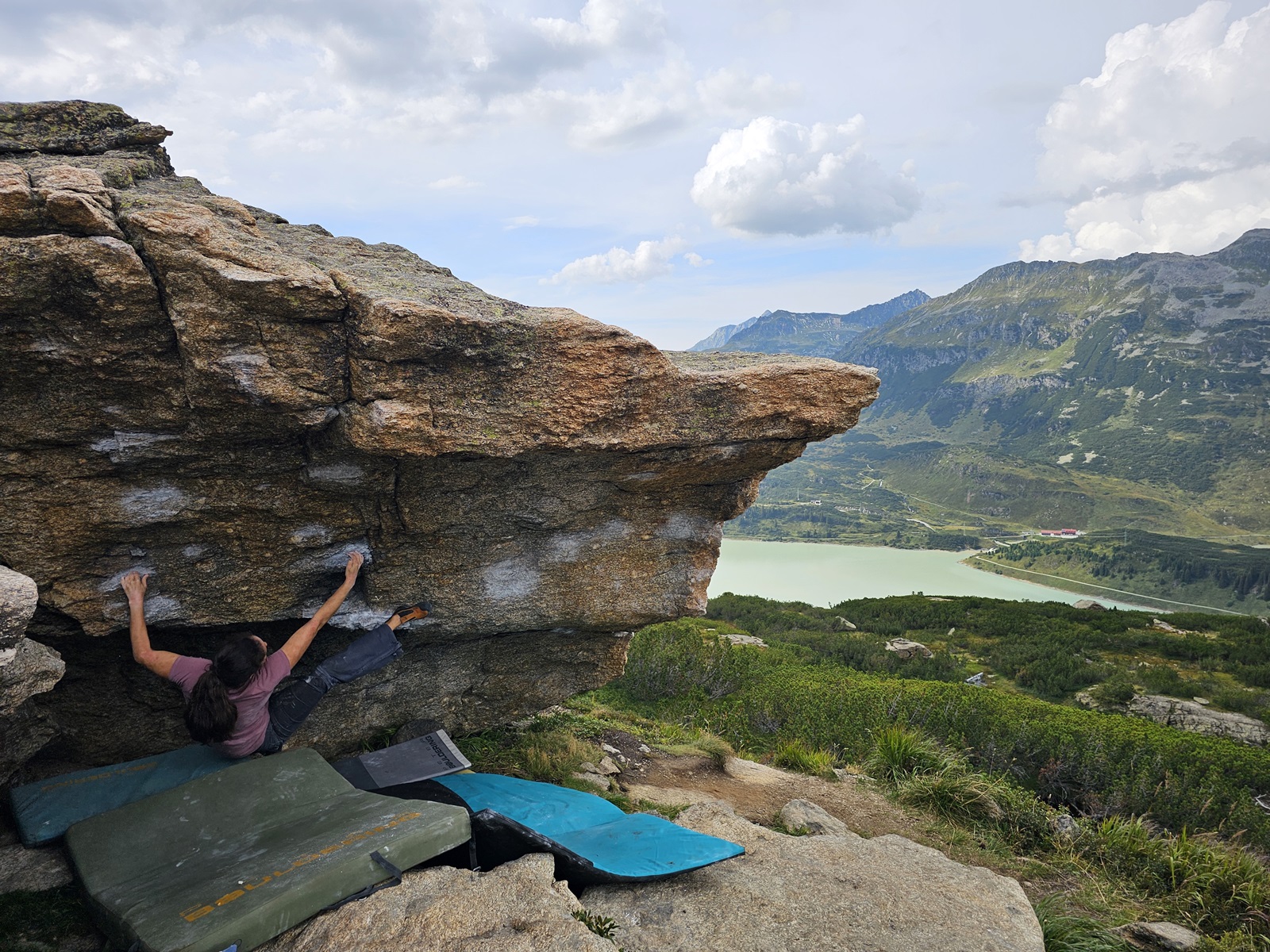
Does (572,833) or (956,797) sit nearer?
(572,833)

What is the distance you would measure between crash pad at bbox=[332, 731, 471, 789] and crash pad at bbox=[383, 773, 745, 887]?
0.32ft

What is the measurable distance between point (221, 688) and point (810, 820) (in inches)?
248

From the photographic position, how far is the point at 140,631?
18.3 ft

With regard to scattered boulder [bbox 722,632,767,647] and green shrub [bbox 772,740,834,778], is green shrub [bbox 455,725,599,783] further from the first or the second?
scattered boulder [bbox 722,632,767,647]

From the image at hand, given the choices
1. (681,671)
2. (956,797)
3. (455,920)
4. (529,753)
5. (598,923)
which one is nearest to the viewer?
(455,920)

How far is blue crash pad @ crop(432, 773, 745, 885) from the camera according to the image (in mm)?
4941

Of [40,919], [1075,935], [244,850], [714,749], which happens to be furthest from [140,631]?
[1075,935]

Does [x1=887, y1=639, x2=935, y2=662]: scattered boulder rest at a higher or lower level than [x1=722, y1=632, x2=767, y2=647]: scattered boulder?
lower

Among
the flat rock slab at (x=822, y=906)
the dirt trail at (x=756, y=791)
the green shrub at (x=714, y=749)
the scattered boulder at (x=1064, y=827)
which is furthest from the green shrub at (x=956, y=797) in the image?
the flat rock slab at (x=822, y=906)

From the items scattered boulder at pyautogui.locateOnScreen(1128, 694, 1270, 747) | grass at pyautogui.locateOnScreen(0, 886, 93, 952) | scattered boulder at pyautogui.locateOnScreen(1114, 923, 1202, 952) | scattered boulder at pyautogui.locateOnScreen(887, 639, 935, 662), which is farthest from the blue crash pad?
scattered boulder at pyautogui.locateOnScreen(887, 639, 935, 662)

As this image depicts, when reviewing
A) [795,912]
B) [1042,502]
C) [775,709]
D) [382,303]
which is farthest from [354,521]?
[1042,502]

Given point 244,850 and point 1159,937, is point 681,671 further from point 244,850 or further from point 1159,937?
point 244,850

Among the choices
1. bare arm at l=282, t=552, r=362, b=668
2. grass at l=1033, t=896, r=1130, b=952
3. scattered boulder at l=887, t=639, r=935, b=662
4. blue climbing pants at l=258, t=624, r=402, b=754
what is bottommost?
scattered boulder at l=887, t=639, r=935, b=662

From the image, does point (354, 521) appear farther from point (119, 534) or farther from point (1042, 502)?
point (1042, 502)
